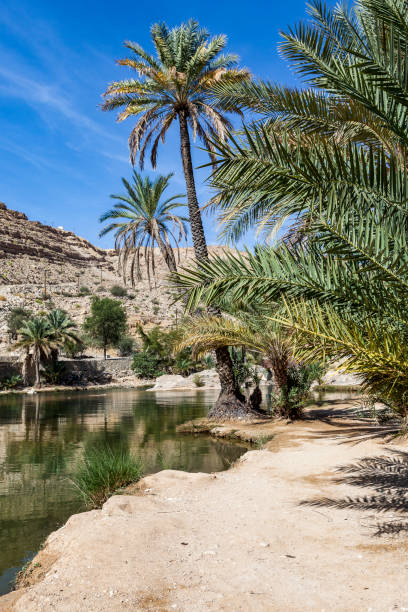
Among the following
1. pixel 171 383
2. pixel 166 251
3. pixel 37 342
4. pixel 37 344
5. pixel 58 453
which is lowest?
pixel 58 453

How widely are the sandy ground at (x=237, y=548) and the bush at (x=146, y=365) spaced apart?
126 feet

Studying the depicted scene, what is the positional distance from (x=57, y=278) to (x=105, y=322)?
1600 inches

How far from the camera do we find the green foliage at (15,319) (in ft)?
171

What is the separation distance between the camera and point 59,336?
4016cm

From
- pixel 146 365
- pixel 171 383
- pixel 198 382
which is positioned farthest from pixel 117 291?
pixel 198 382

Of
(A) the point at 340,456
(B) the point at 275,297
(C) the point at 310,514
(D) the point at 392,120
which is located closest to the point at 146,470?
(A) the point at 340,456

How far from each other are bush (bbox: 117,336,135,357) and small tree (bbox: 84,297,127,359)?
2.81m

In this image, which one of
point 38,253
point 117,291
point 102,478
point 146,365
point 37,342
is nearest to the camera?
point 102,478

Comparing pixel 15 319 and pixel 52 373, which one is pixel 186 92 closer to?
pixel 52 373

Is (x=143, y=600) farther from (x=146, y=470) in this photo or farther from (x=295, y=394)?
(x=295, y=394)

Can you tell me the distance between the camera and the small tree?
2002 inches

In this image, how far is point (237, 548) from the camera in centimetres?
432

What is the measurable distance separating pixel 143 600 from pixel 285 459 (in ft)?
18.2

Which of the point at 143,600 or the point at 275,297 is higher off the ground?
the point at 275,297
